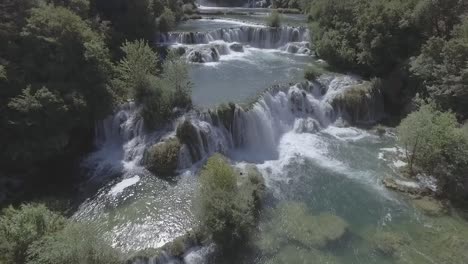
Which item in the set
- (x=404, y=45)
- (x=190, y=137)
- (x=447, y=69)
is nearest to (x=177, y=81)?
(x=190, y=137)

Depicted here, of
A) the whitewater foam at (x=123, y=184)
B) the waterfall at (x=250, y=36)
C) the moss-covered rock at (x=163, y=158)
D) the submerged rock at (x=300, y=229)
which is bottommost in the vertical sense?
the submerged rock at (x=300, y=229)

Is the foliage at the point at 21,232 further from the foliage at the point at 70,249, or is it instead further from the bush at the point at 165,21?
the bush at the point at 165,21

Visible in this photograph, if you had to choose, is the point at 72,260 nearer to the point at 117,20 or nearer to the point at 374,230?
the point at 374,230

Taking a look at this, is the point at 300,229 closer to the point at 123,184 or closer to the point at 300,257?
the point at 300,257

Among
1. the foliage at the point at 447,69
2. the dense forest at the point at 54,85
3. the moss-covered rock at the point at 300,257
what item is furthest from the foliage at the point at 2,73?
the foliage at the point at 447,69

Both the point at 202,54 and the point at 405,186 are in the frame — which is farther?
the point at 202,54

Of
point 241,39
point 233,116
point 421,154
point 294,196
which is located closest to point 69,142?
point 233,116
